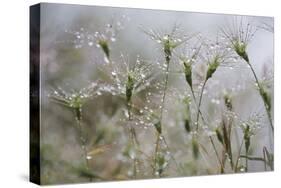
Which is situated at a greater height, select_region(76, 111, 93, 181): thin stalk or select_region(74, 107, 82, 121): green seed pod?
select_region(74, 107, 82, 121): green seed pod

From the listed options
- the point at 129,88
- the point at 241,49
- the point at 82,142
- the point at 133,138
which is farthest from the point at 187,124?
the point at 82,142

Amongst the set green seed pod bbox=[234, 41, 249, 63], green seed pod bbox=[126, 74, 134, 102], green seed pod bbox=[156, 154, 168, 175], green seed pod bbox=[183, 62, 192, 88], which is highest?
green seed pod bbox=[234, 41, 249, 63]

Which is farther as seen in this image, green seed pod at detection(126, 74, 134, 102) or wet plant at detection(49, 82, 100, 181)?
green seed pod at detection(126, 74, 134, 102)

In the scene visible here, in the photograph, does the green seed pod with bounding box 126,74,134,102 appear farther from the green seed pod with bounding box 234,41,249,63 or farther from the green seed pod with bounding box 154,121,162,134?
the green seed pod with bounding box 234,41,249,63

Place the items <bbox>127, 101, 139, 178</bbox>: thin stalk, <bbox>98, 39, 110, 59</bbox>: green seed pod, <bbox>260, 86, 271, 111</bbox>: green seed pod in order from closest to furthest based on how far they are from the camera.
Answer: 1. <bbox>98, 39, 110, 59</bbox>: green seed pod
2. <bbox>127, 101, 139, 178</bbox>: thin stalk
3. <bbox>260, 86, 271, 111</bbox>: green seed pod

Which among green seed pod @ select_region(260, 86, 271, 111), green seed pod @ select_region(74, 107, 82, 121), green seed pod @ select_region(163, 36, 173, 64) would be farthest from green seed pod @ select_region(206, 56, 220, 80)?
green seed pod @ select_region(74, 107, 82, 121)

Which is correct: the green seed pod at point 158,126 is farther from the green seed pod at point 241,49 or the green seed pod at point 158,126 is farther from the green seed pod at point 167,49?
the green seed pod at point 241,49

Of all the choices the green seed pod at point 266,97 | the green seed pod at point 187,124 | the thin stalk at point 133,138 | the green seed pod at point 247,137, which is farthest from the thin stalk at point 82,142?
the green seed pod at point 266,97
